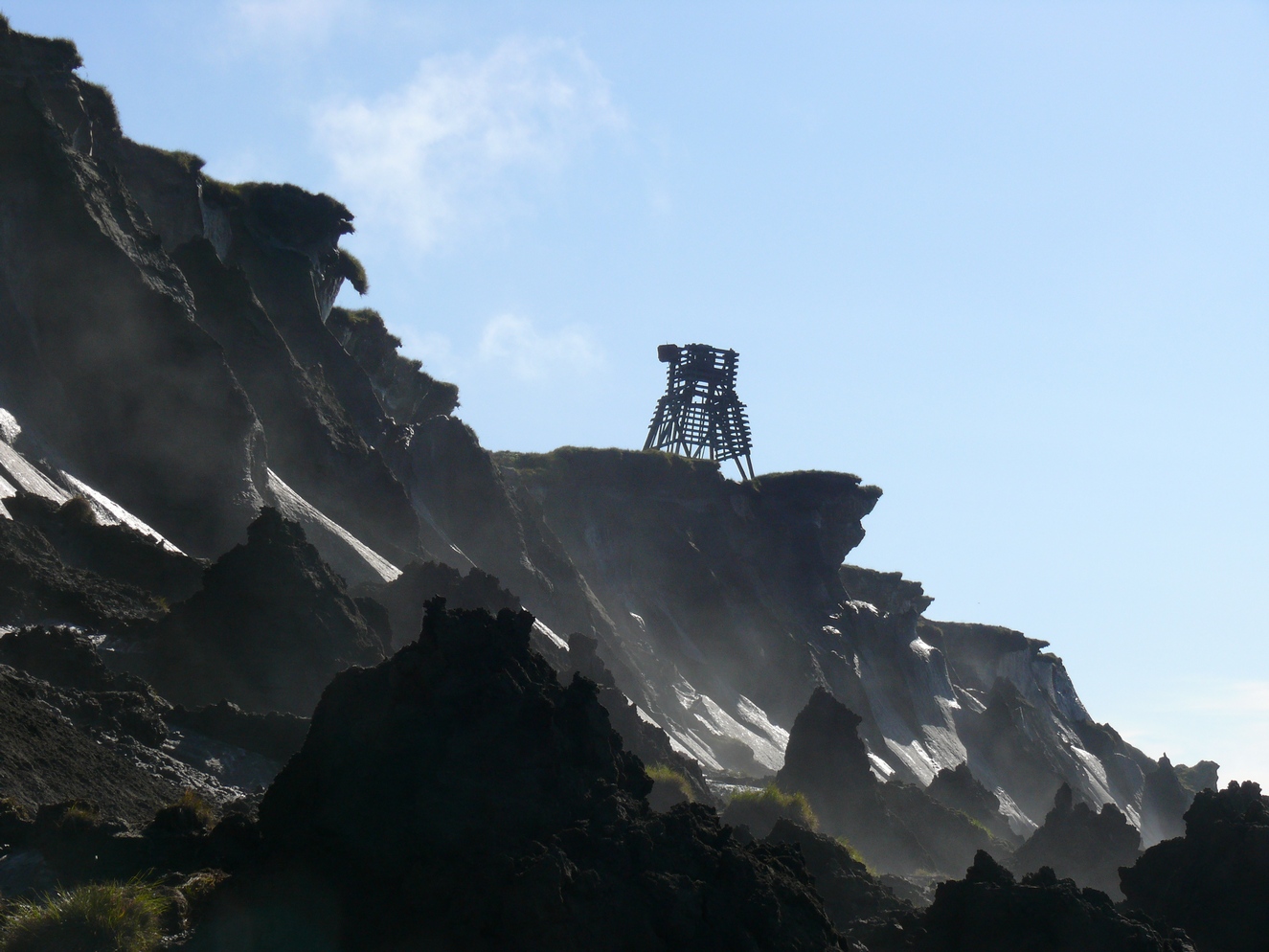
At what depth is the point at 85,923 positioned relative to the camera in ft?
40.0

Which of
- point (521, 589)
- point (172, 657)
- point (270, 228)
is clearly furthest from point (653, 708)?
point (172, 657)

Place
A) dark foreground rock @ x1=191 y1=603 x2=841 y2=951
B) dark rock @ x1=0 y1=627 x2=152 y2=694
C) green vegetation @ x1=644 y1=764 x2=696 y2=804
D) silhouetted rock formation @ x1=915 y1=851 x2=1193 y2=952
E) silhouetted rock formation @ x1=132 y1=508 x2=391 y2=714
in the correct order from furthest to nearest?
green vegetation @ x1=644 y1=764 x2=696 y2=804 < silhouetted rock formation @ x1=132 y1=508 x2=391 y2=714 < dark rock @ x1=0 y1=627 x2=152 y2=694 < silhouetted rock formation @ x1=915 y1=851 x2=1193 y2=952 < dark foreground rock @ x1=191 y1=603 x2=841 y2=951

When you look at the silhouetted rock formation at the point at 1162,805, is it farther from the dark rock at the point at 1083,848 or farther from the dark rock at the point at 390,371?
the dark rock at the point at 390,371

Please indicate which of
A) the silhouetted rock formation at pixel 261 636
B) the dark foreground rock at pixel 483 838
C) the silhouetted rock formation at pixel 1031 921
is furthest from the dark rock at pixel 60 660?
the silhouetted rock formation at pixel 1031 921

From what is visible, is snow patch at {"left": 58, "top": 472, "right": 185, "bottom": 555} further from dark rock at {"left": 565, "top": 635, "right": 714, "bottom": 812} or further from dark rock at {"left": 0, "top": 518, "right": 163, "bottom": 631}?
dark rock at {"left": 565, "top": 635, "right": 714, "bottom": 812}

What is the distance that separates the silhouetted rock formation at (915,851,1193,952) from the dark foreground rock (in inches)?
121

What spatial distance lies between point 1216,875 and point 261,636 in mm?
18251

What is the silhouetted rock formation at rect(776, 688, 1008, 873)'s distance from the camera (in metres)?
42.6

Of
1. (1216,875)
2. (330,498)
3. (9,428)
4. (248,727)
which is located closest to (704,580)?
(330,498)

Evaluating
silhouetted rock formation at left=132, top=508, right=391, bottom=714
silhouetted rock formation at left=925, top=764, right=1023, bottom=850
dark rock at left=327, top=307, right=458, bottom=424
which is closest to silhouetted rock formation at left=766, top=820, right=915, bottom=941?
silhouetted rock formation at left=132, top=508, right=391, bottom=714

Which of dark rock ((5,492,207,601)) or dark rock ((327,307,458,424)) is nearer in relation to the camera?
dark rock ((5,492,207,601))

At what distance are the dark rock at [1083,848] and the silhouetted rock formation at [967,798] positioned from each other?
15694 millimetres

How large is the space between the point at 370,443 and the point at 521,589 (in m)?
8.36

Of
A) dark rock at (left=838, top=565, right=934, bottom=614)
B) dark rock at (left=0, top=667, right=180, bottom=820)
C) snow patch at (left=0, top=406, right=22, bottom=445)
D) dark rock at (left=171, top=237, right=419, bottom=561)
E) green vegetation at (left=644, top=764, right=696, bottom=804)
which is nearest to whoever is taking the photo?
dark rock at (left=0, top=667, right=180, bottom=820)
